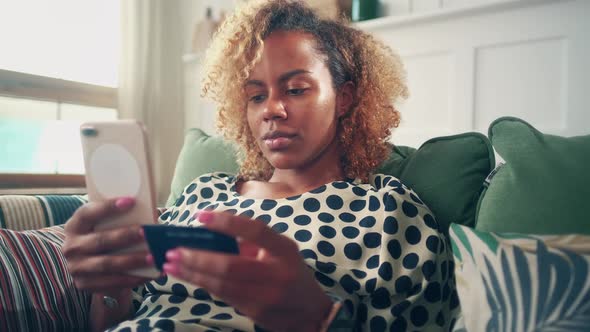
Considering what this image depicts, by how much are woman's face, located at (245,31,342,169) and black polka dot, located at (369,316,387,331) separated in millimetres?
359

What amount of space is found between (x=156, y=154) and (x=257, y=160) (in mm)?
1454

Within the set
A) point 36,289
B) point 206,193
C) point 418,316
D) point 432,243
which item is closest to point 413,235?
point 432,243

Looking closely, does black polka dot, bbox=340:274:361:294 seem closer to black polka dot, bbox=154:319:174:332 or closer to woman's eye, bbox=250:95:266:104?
black polka dot, bbox=154:319:174:332

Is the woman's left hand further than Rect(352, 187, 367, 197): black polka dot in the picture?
No

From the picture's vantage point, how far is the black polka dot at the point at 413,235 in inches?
33.0

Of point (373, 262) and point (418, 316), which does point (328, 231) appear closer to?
point (373, 262)

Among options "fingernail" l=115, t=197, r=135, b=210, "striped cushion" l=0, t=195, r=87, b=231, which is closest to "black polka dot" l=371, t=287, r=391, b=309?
"fingernail" l=115, t=197, r=135, b=210

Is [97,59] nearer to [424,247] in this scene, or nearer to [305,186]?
[305,186]

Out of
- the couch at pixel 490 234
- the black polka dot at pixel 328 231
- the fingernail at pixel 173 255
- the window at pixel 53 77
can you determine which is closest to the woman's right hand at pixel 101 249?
the fingernail at pixel 173 255

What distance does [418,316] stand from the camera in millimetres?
802

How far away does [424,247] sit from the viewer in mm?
824

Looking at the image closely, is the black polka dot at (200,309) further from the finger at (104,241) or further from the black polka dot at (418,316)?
the black polka dot at (418,316)

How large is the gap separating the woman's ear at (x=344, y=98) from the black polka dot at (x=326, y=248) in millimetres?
372

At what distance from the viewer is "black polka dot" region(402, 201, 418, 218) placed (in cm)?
86
